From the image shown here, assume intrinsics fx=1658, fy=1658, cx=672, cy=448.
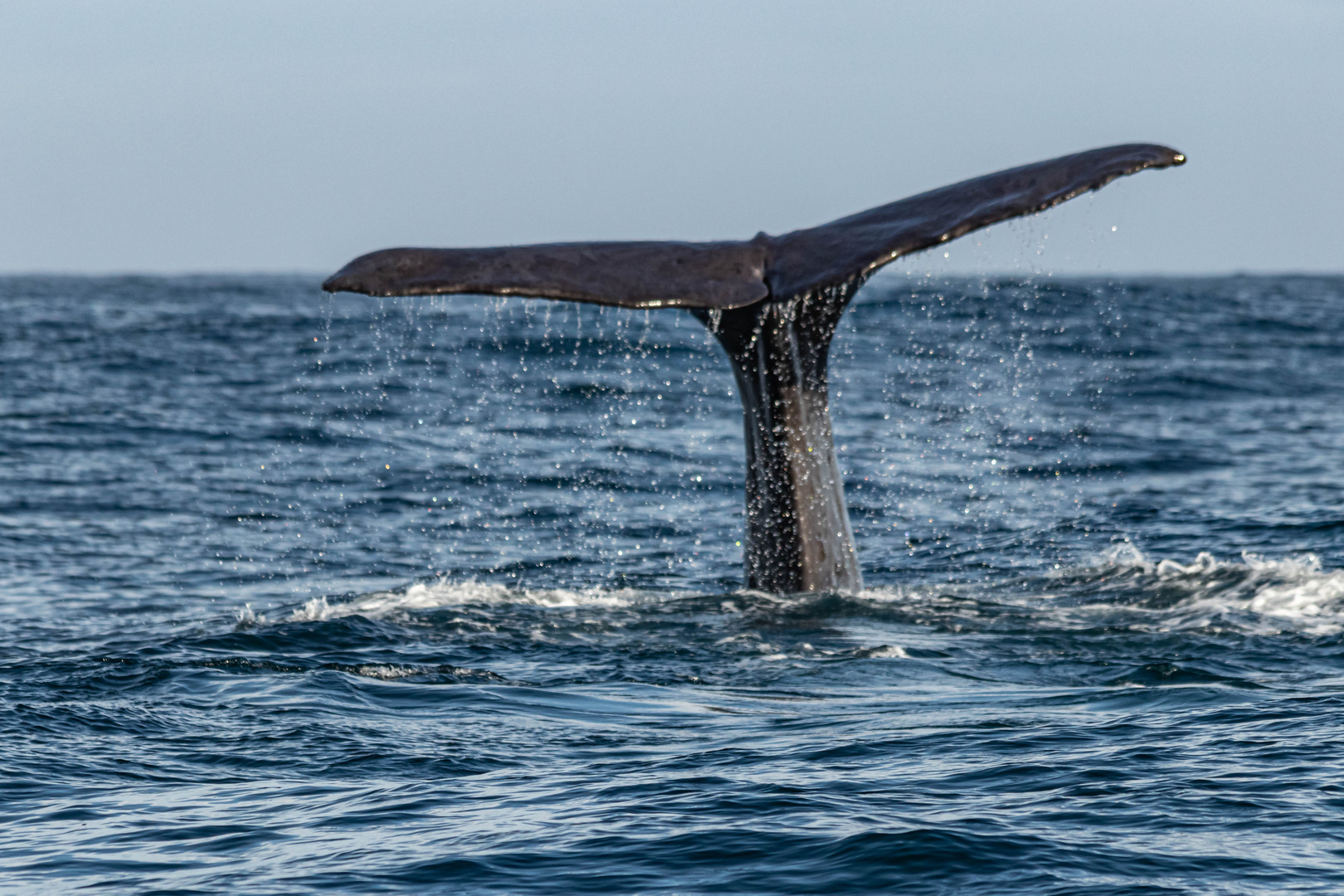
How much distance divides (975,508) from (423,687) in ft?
31.5

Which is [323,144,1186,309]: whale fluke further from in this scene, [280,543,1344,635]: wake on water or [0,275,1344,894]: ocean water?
[280,543,1344,635]: wake on water

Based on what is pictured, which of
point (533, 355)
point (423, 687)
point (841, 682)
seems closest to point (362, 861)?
point (423, 687)

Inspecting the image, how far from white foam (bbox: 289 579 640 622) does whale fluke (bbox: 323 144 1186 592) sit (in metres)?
1.68

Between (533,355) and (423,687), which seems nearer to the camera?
(423,687)

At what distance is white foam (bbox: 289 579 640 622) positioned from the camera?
38.0 ft

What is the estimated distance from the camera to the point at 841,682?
29.5 feet

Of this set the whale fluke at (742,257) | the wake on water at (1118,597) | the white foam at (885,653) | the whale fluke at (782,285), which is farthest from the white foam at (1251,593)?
the whale fluke at (742,257)

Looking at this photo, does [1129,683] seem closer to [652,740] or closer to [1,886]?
[652,740]

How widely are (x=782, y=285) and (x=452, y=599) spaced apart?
13.8 feet

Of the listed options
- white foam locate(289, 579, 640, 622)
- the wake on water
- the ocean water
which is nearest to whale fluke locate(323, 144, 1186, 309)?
the ocean water

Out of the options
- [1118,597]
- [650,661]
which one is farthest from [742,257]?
[1118,597]

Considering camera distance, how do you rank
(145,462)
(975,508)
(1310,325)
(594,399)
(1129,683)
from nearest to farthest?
(1129,683)
(975,508)
(145,462)
(594,399)
(1310,325)

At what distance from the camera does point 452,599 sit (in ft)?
39.1

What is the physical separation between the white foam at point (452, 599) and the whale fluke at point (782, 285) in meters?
1.68
